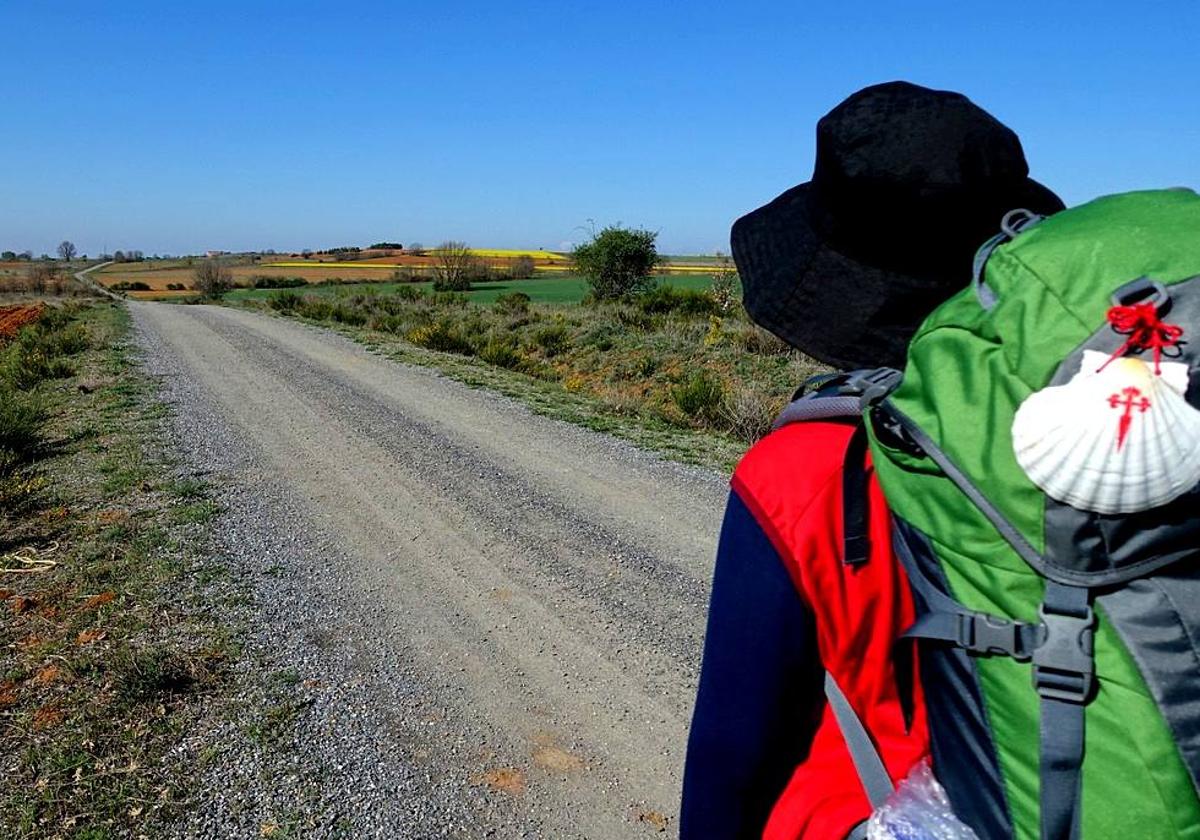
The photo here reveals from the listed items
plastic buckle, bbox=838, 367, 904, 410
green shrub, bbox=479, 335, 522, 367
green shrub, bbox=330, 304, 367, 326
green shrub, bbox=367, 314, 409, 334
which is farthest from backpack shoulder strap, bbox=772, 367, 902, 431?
green shrub, bbox=330, 304, 367, 326

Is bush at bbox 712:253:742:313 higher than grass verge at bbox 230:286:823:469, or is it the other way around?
bush at bbox 712:253:742:313

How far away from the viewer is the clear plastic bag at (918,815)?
0.88m

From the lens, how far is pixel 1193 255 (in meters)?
0.72

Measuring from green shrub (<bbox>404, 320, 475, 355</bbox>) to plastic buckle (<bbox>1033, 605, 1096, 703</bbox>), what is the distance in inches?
624

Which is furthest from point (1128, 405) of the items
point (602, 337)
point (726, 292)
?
point (726, 292)

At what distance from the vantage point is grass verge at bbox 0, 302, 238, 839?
282 cm

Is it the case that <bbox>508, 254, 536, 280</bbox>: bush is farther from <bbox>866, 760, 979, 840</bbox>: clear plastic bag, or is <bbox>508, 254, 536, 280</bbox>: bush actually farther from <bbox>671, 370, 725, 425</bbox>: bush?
<bbox>866, 760, 979, 840</bbox>: clear plastic bag

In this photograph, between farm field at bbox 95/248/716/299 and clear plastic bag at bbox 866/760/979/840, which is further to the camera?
farm field at bbox 95/248/716/299

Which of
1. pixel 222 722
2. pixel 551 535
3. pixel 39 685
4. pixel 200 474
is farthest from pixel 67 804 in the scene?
pixel 200 474

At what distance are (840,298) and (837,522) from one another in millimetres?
313

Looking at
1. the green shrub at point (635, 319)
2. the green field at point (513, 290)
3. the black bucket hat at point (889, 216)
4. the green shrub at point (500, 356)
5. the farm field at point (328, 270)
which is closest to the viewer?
the black bucket hat at point (889, 216)

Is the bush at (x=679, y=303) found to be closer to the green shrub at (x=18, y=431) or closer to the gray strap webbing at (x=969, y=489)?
the green shrub at (x=18, y=431)

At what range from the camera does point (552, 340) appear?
58.9ft

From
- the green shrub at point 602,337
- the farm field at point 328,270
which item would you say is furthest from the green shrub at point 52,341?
the farm field at point 328,270
